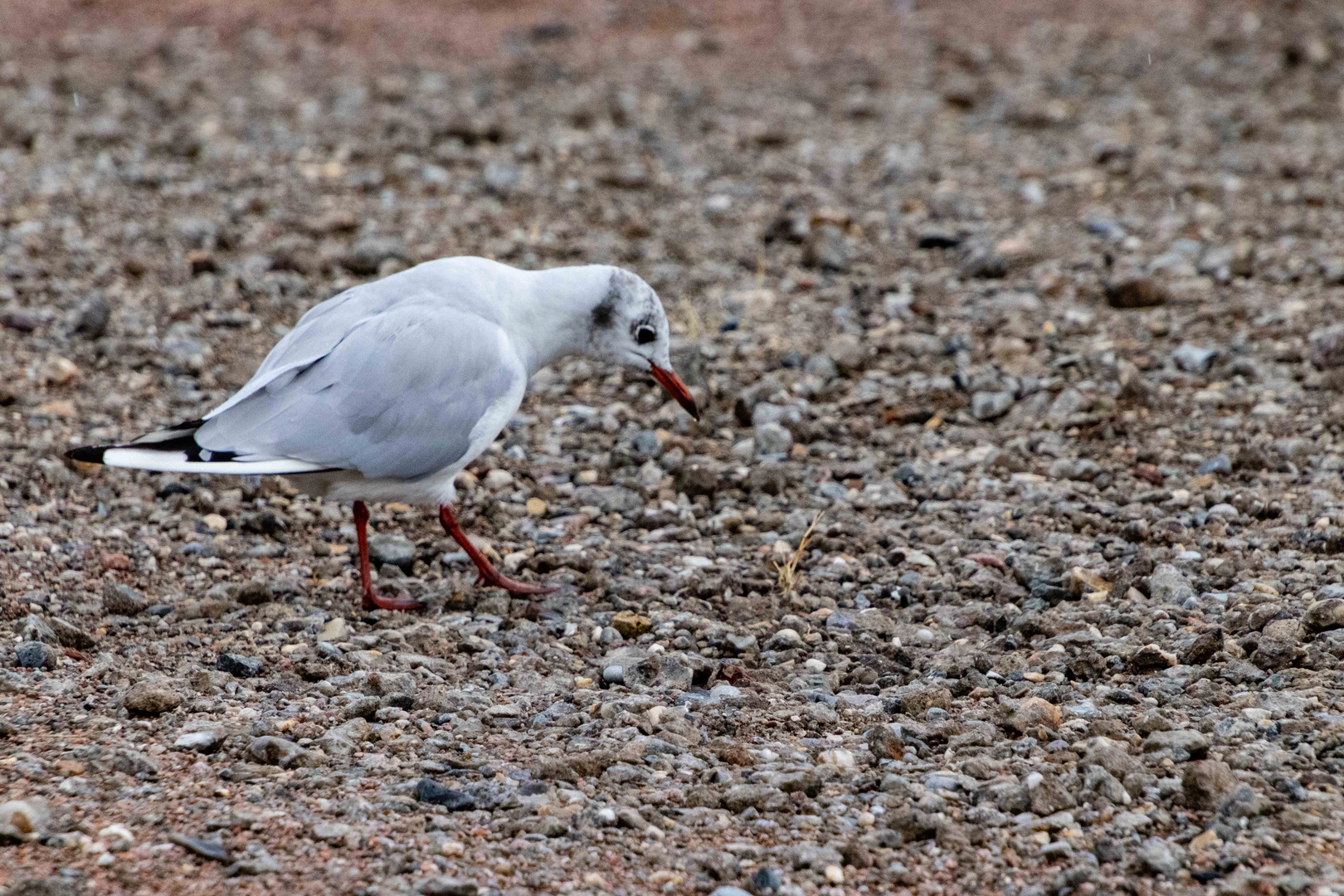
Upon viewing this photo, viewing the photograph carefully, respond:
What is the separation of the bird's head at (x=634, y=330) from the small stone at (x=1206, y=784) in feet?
7.92

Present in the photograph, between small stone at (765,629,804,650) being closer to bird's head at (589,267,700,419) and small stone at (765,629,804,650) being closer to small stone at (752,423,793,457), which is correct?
bird's head at (589,267,700,419)

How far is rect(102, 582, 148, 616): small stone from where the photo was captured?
14.9 feet

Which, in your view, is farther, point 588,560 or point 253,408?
point 588,560

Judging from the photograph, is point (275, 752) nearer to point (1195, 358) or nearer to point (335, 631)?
point (335, 631)

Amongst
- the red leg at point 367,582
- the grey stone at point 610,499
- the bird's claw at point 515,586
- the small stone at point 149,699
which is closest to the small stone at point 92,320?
the red leg at point 367,582

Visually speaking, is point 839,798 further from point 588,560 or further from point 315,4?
point 315,4

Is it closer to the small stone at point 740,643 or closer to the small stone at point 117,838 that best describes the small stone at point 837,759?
the small stone at point 740,643

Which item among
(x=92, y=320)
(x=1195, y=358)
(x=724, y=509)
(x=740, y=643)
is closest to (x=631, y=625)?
(x=740, y=643)

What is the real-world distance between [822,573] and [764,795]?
157cm

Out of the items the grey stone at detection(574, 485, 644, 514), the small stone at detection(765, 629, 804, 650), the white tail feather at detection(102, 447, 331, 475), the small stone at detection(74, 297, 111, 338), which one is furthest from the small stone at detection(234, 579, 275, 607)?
the small stone at detection(74, 297, 111, 338)

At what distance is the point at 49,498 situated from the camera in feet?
17.2

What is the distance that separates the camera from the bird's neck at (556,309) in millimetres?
4988

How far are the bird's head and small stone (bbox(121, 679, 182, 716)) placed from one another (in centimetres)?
196

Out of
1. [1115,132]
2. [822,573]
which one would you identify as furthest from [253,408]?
[1115,132]
